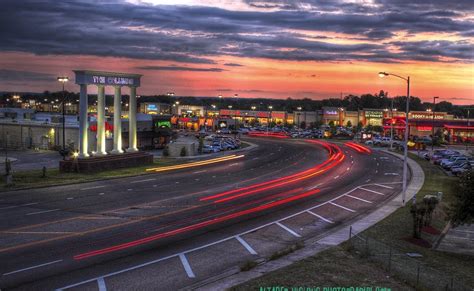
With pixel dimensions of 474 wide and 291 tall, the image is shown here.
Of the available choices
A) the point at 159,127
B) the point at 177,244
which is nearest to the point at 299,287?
the point at 177,244

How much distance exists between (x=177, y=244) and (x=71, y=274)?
5.98 m

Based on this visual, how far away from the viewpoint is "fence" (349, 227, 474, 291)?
63.3 ft

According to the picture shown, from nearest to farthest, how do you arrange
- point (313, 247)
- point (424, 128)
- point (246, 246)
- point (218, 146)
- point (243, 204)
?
1. point (313, 247)
2. point (246, 246)
3. point (243, 204)
4. point (218, 146)
5. point (424, 128)

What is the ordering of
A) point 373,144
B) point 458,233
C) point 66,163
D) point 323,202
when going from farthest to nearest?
1. point 373,144
2. point 66,163
3. point 323,202
4. point 458,233

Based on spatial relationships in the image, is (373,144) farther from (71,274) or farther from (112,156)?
(71,274)

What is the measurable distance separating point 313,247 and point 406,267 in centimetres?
426

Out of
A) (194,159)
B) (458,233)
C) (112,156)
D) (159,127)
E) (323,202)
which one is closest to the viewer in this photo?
(458,233)

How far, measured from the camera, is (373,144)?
10388 centimetres

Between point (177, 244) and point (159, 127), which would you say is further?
point (159, 127)

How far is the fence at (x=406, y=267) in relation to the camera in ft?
63.3

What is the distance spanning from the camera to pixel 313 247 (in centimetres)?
2386

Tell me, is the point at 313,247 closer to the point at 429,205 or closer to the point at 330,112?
the point at 429,205

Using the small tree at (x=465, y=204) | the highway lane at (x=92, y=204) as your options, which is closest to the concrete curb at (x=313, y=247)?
the small tree at (x=465, y=204)

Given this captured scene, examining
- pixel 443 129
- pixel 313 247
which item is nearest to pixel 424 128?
pixel 443 129
